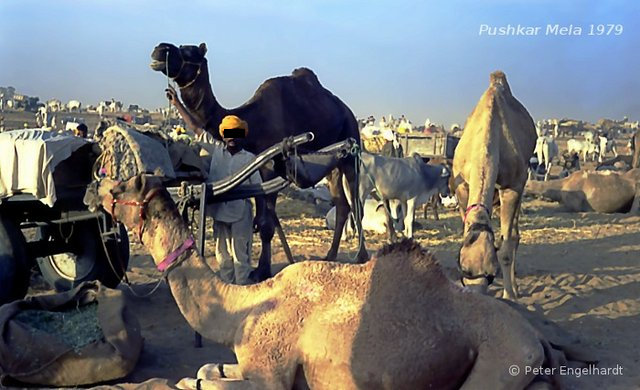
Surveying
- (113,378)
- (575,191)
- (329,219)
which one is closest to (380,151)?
(575,191)

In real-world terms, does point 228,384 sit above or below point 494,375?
below

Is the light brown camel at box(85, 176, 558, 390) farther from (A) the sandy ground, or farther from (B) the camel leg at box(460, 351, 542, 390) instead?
(A) the sandy ground

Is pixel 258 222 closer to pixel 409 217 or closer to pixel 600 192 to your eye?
pixel 409 217

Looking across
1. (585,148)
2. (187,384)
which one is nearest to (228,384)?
(187,384)

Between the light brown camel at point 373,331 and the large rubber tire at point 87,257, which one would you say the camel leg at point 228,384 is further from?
Result: the large rubber tire at point 87,257

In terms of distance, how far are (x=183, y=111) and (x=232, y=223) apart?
5.84 feet

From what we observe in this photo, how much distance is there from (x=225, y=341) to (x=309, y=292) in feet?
1.86

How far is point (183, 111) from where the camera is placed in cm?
723

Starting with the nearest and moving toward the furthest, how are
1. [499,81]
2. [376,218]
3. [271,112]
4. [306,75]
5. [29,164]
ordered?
1. [29,164]
2. [499,81]
3. [271,112]
4. [306,75]
5. [376,218]

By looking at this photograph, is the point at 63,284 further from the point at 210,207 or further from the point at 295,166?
the point at 295,166

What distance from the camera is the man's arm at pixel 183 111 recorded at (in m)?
7.20

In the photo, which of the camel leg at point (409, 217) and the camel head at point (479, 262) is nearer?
the camel head at point (479, 262)

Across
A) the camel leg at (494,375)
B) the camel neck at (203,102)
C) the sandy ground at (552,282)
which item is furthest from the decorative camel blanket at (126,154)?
the camel leg at (494,375)

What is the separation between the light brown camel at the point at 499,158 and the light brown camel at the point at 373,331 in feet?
6.97
